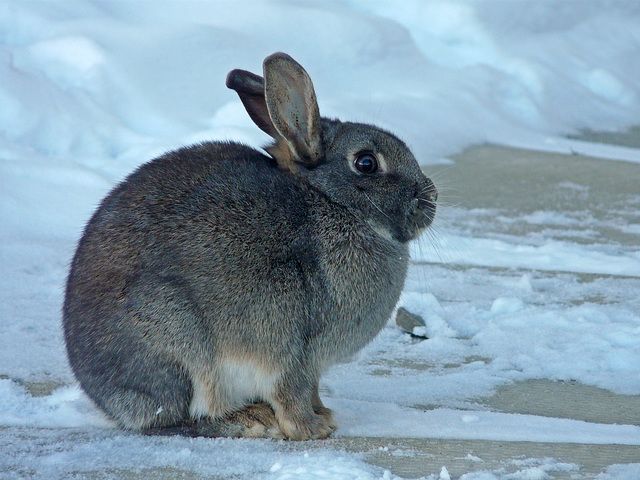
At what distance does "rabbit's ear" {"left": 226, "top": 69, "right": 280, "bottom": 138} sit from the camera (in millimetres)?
3047

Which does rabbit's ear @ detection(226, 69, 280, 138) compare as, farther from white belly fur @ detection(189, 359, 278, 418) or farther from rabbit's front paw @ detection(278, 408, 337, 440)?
rabbit's front paw @ detection(278, 408, 337, 440)

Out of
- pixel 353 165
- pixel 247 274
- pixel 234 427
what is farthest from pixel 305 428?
pixel 353 165

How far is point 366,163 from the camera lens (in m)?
2.97

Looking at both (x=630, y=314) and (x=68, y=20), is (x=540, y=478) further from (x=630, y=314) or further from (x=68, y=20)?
(x=68, y=20)

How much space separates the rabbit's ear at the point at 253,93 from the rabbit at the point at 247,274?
24 mm

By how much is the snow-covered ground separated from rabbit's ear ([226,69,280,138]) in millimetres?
840

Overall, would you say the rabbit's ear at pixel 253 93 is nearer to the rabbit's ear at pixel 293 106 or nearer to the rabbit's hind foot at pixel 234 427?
the rabbit's ear at pixel 293 106

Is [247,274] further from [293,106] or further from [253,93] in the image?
[253,93]

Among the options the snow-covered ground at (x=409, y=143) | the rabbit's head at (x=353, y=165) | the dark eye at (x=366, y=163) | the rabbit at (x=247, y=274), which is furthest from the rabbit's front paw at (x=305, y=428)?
the dark eye at (x=366, y=163)

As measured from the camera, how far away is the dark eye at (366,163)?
2963mm

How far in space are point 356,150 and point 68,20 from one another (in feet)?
19.7

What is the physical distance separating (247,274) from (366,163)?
626mm

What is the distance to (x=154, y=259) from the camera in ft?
8.92

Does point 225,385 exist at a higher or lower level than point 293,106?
lower
